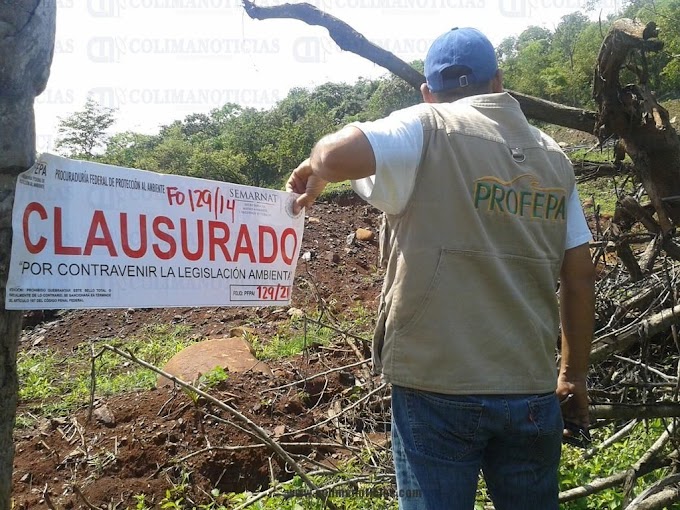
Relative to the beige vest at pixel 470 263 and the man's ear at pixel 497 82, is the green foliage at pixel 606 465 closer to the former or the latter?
the beige vest at pixel 470 263

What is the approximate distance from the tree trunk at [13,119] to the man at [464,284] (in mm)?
713

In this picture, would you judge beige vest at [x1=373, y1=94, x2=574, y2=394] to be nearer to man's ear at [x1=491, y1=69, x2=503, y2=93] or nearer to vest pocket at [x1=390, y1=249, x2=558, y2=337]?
vest pocket at [x1=390, y1=249, x2=558, y2=337]

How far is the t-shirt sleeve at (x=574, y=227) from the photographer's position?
6.33 feet

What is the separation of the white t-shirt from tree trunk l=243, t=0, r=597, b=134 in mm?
1403

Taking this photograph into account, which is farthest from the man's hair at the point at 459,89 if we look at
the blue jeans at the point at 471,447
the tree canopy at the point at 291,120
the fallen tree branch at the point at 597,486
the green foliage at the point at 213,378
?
the tree canopy at the point at 291,120

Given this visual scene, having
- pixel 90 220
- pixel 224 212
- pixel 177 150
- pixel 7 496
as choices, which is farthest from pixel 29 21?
pixel 177 150

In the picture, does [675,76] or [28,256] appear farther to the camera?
[675,76]

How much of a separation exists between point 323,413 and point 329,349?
819 mm

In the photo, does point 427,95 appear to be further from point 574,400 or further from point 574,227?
point 574,400

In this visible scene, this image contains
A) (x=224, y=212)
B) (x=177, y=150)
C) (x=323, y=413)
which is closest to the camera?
(x=224, y=212)

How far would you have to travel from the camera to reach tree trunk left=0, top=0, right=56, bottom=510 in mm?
1412

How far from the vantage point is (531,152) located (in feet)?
5.78

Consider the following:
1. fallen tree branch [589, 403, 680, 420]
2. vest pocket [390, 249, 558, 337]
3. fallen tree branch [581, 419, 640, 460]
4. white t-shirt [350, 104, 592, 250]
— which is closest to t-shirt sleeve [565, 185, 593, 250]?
vest pocket [390, 249, 558, 337]

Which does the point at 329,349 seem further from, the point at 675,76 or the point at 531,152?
the point at 675,76
